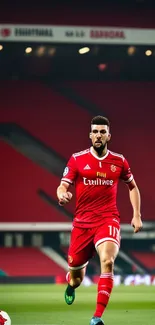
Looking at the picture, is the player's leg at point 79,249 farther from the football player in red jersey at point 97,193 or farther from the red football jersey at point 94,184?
the red football jersey at point 94,184

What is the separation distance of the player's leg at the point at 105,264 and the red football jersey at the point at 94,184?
0.63 feet

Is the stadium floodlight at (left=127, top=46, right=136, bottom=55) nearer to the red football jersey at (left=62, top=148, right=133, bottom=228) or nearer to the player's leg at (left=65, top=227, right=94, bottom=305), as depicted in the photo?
the player's leg at (left=65, top=227, right=94, bottom=305)

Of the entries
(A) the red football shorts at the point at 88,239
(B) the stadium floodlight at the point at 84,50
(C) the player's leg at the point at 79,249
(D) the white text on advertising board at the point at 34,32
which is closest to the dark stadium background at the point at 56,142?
(B) the stadium floodlight at the point at 84,50

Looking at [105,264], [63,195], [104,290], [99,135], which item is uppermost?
[99,135]

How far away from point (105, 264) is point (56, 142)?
63.5 ft

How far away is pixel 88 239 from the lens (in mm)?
9234

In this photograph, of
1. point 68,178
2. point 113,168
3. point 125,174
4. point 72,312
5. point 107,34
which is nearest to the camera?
point 68,178

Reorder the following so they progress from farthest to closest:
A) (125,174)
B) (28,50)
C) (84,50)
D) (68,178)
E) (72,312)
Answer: (28,50)
(84,50)
(72,312)
(125,174)
(68,178)

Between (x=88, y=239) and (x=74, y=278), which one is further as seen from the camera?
(x=74, y=278)

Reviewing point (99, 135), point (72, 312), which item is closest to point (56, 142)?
point (72, 312)

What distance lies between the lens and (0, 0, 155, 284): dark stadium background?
88.4ft

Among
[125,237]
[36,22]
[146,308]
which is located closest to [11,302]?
[146,308]

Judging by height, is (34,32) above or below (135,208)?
above

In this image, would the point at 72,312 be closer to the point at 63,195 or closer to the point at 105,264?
the point at 105,264
